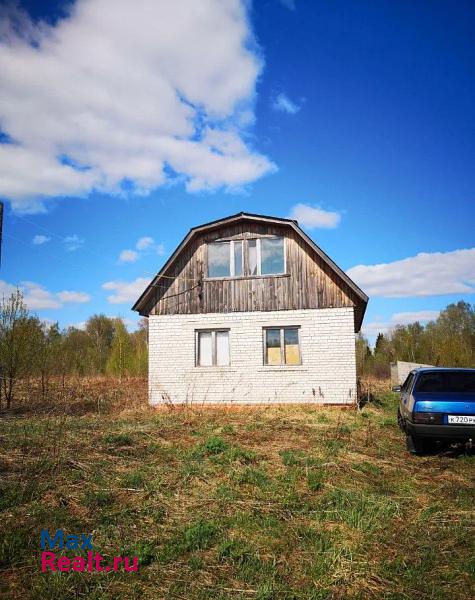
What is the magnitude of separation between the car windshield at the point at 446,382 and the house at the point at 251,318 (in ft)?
16.5

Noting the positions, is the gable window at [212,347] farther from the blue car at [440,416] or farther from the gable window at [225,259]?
the blue car at [440,416]

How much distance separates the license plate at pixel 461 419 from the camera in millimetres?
7586

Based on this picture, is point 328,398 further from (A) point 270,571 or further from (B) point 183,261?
(A) point 270,571

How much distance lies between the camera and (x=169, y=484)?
6.07 meters

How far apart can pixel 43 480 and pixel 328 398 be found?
32.7 feet

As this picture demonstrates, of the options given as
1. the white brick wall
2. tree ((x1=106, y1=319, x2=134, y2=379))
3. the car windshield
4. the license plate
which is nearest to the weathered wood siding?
the white brick wall

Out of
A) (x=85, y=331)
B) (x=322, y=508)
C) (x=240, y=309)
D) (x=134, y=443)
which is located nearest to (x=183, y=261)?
(x=240, y=309)

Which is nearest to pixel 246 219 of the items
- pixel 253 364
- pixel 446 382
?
pixel 253 364

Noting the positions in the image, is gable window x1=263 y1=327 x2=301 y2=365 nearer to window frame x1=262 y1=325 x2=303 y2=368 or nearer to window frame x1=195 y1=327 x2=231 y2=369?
window frame x1=262 y1=325 x2=303 y2=368

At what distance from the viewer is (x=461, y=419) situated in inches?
300

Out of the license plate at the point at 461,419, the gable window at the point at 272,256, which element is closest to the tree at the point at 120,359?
the gable window at the point at 272,256

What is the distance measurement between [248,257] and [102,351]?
1018 inches

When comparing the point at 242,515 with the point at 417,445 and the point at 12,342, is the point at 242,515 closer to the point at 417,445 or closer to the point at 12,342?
the point at 417,445

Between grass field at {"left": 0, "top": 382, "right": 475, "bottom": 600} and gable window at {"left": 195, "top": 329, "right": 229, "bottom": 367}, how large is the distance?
5.76 m
